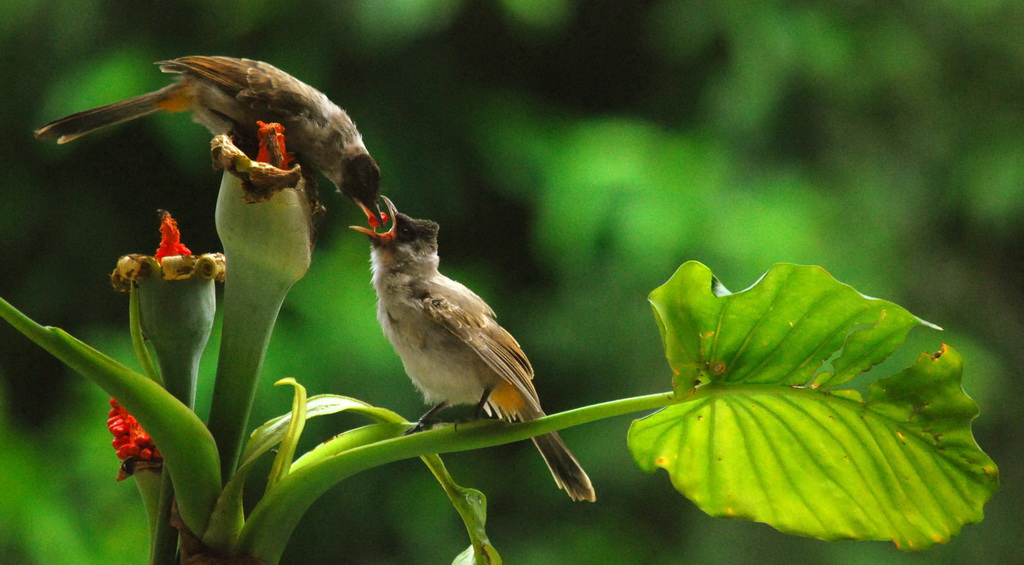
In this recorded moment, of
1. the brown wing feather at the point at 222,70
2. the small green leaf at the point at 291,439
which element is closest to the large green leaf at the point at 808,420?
the small green leaf at the point at 291,439

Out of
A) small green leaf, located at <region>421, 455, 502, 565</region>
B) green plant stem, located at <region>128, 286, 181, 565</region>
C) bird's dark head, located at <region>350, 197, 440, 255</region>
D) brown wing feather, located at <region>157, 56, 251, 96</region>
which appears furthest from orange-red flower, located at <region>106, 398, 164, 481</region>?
bird's dark head, located at <region>350, 197, 440, 255</region>

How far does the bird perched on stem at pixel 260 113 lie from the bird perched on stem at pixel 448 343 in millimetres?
81

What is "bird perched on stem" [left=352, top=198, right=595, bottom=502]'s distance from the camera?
1.11 m

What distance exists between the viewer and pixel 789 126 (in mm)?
2670

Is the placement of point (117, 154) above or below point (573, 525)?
above

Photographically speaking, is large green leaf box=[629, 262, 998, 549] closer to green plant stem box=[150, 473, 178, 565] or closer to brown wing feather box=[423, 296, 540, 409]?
brown wing feather box=[423, 296, 540, 409]

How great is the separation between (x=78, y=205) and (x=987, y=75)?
8.90ft

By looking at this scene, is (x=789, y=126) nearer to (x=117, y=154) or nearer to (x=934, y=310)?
(x=934, y=310)

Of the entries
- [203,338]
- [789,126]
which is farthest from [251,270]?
[789,126]

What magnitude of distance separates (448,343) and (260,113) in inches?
15.4

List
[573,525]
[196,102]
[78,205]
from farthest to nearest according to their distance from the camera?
1. [573,525]
2. [78,205]
3. [196,102]

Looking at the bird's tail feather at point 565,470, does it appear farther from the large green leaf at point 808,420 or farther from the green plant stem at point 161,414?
the green plant stem at point 161,414

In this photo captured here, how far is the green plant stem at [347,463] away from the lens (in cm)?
80

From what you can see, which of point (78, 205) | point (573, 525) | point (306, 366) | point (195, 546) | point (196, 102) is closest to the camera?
point (195, 546)
